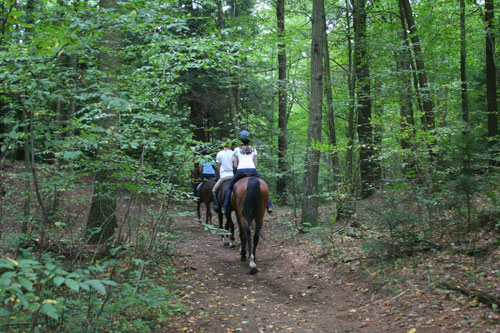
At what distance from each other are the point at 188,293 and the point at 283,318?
1776mm

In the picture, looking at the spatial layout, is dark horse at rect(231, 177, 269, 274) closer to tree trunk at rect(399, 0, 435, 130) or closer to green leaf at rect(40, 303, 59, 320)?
tree trunk at rect(399, 0, 435, 130)

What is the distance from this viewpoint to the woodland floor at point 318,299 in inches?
178

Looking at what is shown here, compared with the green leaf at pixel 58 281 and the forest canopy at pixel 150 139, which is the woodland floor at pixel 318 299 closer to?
the forest canopy at pixel 150 139

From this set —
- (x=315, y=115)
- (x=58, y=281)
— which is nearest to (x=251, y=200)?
(x=315, y=115)

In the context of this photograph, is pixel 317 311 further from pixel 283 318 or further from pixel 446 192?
pixel 446 192

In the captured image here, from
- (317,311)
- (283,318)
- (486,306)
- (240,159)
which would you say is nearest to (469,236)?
(486,306)

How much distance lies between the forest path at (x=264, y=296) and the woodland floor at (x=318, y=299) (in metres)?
0.01

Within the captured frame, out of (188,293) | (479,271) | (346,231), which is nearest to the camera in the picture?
(479,271)

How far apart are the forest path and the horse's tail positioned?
123 centimetres

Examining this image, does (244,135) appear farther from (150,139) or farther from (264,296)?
(264,296)

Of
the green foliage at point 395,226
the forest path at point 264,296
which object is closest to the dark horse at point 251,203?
the forest path at point 264,296

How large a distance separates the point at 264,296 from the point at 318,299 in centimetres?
94

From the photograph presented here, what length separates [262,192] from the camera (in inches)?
315

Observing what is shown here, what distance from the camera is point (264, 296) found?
6273mm
